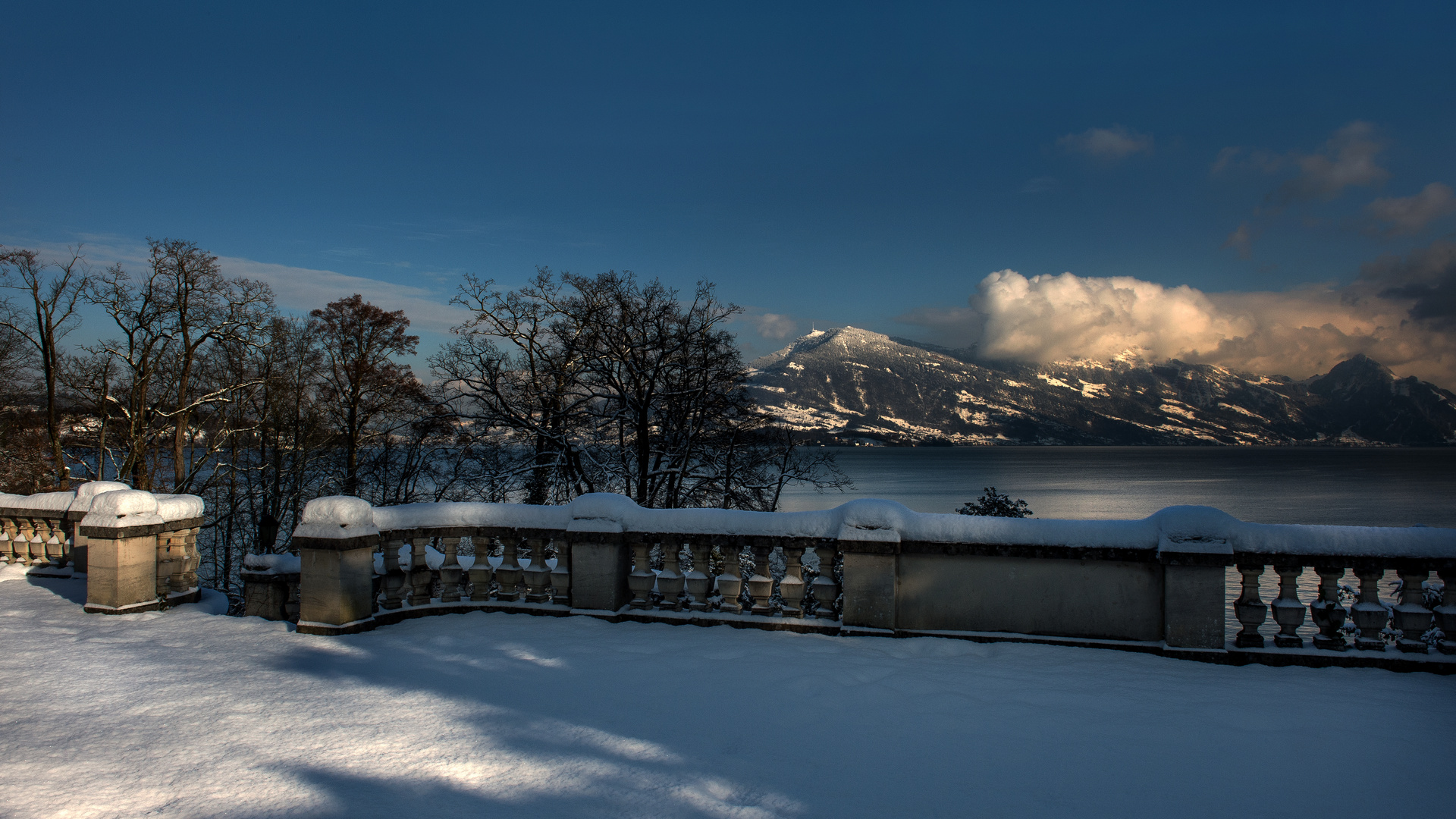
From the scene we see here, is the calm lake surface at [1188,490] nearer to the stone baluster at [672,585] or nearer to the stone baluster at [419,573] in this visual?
the stone baluster at [672,585]

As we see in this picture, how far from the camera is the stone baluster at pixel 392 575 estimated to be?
5.96 meters

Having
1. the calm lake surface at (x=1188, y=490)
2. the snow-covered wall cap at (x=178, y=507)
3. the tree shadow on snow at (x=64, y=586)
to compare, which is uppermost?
the snow-covered wall cap at (x=178, y=507)

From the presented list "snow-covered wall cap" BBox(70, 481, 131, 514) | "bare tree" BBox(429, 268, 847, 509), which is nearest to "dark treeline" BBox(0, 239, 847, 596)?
"bare tree" BBox(429, 268, 847, 509)

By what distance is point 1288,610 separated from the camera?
4.95 m

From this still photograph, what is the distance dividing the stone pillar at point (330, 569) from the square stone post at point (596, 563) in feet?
5.29

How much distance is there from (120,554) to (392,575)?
2.31 m

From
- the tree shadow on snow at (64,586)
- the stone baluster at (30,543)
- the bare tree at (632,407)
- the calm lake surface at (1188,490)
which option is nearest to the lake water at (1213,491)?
the calm lake surface at (1188,490)

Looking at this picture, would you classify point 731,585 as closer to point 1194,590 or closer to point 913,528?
point 913,528

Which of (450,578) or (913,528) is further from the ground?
(913,528)

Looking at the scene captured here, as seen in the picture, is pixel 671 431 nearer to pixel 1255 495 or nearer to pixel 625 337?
pixel 625 337

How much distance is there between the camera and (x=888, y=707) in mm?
4055

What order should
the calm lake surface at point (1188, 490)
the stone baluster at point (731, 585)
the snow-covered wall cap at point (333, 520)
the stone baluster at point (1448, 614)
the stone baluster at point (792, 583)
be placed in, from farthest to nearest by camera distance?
the calm lake surface at point (1188, 490), the stone baluster at point (731, 585), the stone baluster at point (792, 583), the snow-covered wall cap at point (333, 520), the stone baluster at point (1448, 614)

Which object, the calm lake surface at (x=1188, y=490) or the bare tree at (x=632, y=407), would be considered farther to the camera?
the calm lake surface at (x=1188, y=490)

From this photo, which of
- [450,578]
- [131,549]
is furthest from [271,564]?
[450,578]
